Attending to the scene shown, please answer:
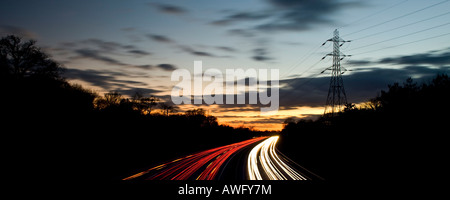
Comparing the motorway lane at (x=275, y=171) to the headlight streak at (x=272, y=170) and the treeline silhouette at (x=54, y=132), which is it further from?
the treeline silhouette at (x=54, y=132)

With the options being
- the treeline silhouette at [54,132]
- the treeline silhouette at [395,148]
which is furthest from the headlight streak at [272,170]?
the treeline silhouette at [54,132]

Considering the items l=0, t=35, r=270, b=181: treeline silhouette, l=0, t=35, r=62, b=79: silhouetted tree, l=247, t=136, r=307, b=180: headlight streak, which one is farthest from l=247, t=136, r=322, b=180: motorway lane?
l=0, t=35, r=62, b=79: silhouetted tree

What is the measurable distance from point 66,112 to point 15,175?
18.3 metres

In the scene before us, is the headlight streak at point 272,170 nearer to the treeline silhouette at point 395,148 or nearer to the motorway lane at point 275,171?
the motorway lane at point 275,171

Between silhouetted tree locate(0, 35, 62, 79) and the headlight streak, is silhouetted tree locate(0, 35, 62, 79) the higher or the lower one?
the higher one

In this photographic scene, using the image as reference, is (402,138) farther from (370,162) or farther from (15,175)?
(15,175)

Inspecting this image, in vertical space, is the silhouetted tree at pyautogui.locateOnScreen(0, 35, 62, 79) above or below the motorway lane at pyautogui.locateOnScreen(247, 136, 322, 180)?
above

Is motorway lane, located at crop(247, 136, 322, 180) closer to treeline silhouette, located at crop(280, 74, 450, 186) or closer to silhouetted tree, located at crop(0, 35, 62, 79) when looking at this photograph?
treeline silhouette, located at crop(280, 74, 450, 186)

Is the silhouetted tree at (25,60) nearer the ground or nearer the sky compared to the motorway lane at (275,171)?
nearer the sky

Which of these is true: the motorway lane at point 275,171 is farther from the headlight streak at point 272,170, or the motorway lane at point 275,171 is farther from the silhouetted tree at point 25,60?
the silhouetted tree at point 25,60

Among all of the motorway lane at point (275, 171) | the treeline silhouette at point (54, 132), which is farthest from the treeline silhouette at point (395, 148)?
the treeline silhouette at point (54, 132)

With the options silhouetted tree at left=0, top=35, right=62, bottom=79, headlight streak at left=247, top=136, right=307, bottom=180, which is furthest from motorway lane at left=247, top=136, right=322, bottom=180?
silhouetted tree at left=0, top=35, right=62, bottom=79

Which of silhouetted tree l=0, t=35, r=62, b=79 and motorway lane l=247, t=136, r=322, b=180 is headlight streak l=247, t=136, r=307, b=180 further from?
silhouetted tree l=0, t=35, r=62, b=79
